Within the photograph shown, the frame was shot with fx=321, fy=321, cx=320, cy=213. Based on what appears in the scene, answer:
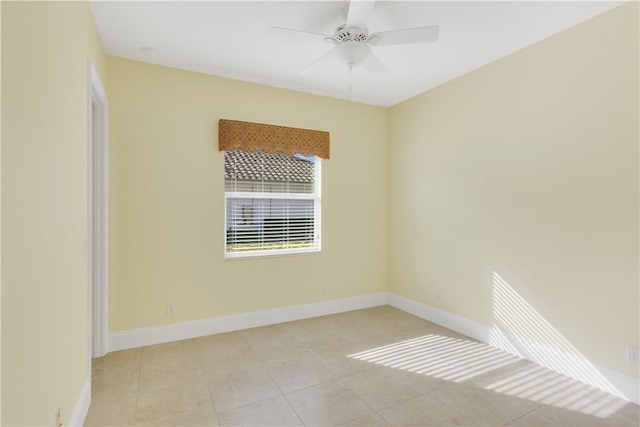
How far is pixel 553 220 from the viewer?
2637mm

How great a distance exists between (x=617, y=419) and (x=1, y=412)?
3129 millimetres

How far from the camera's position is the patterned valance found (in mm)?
3400

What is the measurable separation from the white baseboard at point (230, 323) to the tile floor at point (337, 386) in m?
0.10

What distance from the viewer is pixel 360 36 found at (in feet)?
7.28

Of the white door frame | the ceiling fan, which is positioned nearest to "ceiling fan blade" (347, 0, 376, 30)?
the ceiling fan

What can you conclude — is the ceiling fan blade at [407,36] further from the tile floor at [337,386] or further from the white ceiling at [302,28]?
the tile floor at [337,386]

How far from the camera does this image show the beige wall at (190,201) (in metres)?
3.04

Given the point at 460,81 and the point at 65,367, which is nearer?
the point at 65,367

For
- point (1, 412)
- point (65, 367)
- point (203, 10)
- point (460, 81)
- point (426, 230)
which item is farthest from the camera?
point (426, 230)

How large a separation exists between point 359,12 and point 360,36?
0.84 feet

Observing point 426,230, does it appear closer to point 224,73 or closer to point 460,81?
point 460,81

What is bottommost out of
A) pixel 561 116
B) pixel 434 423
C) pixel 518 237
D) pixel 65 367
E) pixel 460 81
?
pixel 434 423

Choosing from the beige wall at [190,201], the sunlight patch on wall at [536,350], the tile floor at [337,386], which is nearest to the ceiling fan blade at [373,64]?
the beige wall at [190,201]

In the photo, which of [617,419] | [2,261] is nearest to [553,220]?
[617,419]
